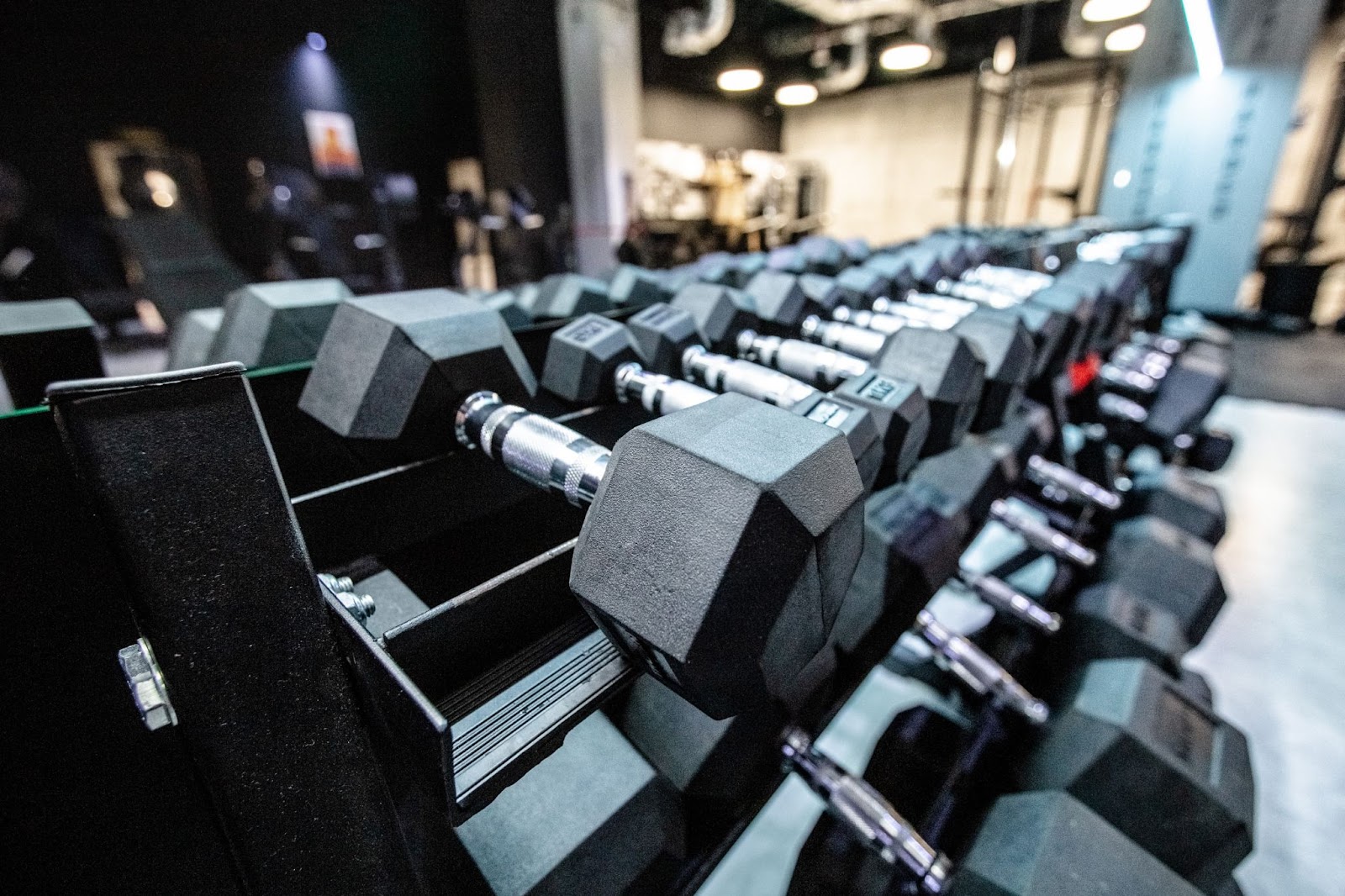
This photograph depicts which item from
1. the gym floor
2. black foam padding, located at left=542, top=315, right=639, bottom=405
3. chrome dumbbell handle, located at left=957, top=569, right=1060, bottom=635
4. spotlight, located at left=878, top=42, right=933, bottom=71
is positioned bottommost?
the gym floor

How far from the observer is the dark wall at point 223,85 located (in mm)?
4742

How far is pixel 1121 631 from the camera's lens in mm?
1282

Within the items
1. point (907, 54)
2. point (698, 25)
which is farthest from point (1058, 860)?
point (907, 54)

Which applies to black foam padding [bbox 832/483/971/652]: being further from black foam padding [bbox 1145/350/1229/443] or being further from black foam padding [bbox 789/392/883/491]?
black foam padding [bbox 1145/350/1229/443]

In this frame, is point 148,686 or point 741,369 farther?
point 741,369

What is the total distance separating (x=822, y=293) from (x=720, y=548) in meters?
1.29

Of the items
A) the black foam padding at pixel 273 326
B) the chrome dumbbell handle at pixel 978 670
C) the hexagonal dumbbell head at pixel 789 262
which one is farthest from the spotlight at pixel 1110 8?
the black foam padding at pixel 273 326

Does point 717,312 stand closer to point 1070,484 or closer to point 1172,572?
point 1070,484

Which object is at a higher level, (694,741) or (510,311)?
(510,311)

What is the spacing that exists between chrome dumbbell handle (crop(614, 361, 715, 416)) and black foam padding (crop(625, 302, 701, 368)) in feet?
0.26

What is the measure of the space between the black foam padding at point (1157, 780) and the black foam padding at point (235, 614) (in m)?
1.09

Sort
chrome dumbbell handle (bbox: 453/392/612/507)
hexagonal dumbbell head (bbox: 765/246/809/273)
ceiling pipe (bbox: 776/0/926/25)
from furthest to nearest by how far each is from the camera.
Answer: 1. ceiling pipe (bbox: 776/0/926/25)
2. hexagonal dumbbell head (bbox: 765/246/809/273)
3. chrome dumbbell handle (bbox: 453/392/612/507)

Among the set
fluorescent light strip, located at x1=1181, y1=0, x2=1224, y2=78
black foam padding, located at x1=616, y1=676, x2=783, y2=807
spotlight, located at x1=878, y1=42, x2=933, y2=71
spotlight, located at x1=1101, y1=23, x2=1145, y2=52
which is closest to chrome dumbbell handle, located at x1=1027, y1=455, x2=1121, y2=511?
black foam padding, located at x1=616, y1=676, x2=783, y2=807

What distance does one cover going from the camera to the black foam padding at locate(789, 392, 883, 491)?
64 cm
